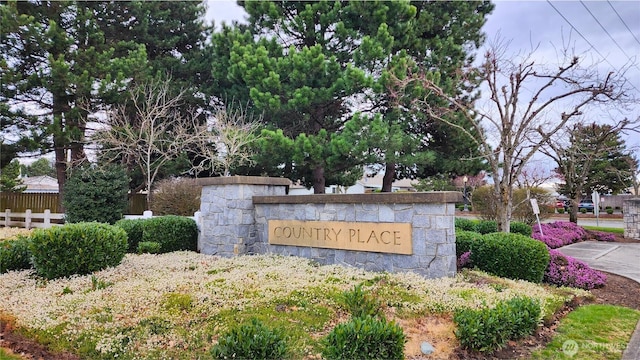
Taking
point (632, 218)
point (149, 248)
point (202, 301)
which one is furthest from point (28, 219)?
point (632, 218)

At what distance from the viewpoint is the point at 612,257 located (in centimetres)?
981

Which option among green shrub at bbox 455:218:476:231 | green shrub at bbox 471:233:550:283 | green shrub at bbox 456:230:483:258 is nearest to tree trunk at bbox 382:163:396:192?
green shrub at bbox 455:218:476:231

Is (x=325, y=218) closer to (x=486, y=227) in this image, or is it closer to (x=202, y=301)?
(x=202, y=301)

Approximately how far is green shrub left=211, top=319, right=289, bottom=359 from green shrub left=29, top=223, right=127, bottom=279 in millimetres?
3963

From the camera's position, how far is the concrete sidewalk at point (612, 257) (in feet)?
25.5

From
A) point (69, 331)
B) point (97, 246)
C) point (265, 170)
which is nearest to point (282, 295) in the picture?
point (69, 331)

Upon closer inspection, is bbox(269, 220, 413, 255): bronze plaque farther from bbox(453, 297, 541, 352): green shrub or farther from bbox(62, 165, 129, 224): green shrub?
bbox(62, 165, 129, 224): green shrub

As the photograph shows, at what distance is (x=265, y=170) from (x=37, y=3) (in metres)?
9.85

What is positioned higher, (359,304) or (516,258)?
(516,258)

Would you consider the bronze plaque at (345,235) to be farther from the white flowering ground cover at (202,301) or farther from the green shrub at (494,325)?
the green shrub at (494,325)

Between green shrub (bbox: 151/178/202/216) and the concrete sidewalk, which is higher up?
green shrub (bbox: 151/178/202/216)

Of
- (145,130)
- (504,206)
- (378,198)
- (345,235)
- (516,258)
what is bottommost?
(516,258)

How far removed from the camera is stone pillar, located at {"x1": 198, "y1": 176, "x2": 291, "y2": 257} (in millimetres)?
7309

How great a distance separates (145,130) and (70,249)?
342 inches
